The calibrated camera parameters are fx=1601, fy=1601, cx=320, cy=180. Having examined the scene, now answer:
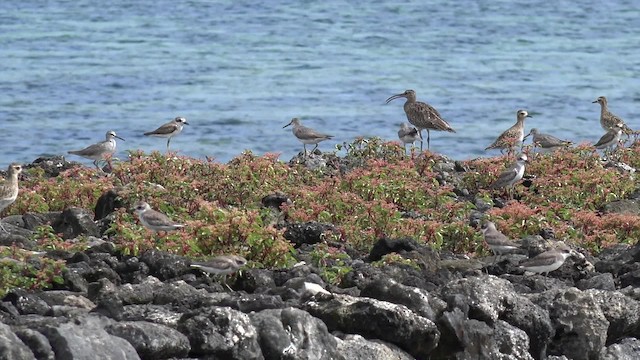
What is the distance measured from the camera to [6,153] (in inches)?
1194

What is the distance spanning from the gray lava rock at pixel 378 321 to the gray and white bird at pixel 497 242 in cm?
331

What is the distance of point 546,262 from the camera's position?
14.3 meters

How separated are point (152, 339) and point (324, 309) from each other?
1.80 meters

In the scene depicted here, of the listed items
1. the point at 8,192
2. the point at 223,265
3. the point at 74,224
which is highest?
the point at 223,265

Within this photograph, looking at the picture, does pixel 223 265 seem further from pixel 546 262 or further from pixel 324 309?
pixel 546 262

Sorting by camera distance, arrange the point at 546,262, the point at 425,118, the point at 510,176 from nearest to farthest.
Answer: the point at 546,262 < the point at 510,176 < the point at 425,118

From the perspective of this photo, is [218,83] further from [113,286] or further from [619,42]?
[113,286]

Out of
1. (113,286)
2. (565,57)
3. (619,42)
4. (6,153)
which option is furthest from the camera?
(619,42)

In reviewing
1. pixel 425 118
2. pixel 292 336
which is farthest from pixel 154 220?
pixel 425 118

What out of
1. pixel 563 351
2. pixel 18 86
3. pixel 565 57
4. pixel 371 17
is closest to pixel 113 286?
pixel 563 351

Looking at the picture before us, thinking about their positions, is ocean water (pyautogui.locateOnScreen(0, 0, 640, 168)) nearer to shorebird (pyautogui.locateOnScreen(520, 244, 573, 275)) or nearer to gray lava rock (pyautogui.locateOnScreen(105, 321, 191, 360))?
shorebird (pyautogui.locateOnScreen(520, 244, 573, 275))

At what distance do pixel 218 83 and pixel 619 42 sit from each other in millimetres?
17956

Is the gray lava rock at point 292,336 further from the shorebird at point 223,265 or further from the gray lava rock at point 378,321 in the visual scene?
the shorebird at point 223,265

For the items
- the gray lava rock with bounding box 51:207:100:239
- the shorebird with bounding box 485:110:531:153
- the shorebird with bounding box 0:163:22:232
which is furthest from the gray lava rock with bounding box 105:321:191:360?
the shorebird with bounding box 485:110:531:153
